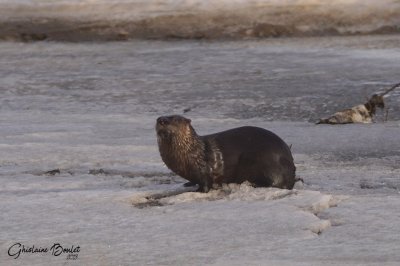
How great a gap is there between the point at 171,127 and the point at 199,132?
2226 mm

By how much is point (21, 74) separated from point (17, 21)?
2.82 m

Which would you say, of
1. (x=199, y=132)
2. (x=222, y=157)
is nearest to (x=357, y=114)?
(x=199, y=132)

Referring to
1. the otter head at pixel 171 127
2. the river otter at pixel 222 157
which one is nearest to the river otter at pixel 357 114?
the river otter at pixel 222 157

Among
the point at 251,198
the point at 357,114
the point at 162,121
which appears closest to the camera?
the point at 251,198

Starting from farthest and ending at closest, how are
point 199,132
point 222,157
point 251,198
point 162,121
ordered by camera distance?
point 199,132, point 222,157, point 162,121, point 251,198

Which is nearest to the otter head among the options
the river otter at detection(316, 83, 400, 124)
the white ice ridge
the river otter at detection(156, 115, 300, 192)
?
the river otter at detection(156, 115, 300, 192)

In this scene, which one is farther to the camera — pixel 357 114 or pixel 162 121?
pixel 357 114

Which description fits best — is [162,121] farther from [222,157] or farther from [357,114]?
[357,114]

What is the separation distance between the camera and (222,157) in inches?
178

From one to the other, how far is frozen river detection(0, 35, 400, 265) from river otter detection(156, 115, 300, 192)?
3.5 inches

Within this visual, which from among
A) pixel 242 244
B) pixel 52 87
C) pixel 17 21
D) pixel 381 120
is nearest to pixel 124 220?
pixel 242 244

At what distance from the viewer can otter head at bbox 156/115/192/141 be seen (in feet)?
14.5

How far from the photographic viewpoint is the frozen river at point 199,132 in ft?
11.6

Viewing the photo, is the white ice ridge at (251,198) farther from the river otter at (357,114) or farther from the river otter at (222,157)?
the river otter at (357,114)
